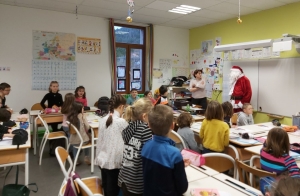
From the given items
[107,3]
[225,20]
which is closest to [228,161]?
[107,3]

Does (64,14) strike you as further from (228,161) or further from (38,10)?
(228,161)

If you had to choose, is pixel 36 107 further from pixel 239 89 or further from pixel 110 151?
pixel 239 89

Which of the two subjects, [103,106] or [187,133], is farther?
[103,106]

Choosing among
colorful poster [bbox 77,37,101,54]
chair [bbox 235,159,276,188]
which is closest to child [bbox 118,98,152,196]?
chair [bbox 235,159,276,188]

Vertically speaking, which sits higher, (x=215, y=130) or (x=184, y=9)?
(x=184, y=9)

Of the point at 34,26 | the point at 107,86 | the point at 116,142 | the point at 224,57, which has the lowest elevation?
the point at 116,142

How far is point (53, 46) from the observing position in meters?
5.32

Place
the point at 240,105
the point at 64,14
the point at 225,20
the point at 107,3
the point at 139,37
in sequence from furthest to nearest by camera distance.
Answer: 1. the point at 139,37
2. the point at 225,20
3. the point at 64,14
4. the point at 240,105
5. the point at 107,3

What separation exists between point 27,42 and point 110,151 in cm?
408

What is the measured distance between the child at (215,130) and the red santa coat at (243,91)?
254 cm

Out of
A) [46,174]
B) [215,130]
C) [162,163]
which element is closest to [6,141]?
[46,174]

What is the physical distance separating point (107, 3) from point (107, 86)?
2.06 meters

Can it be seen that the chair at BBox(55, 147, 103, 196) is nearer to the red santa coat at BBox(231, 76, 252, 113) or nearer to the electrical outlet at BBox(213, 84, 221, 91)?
the red santa coat at BBox(231, 76, 252, 113)

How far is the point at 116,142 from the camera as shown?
2086mm
